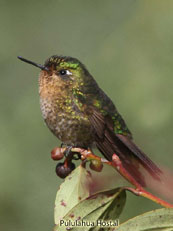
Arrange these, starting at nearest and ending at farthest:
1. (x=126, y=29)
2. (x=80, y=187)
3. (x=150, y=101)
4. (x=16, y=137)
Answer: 1. (x=80, y=187)
2. (x=150, y=101)
3. (x=126, y=29)
4. (x=16, y=137)

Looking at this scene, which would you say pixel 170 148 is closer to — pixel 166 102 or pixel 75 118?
pixel 166 102

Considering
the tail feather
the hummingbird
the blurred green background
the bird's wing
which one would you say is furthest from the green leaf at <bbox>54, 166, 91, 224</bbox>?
the blurred green background

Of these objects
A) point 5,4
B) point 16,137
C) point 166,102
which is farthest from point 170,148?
point 5,4

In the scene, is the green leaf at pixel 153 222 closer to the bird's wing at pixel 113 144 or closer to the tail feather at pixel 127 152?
the tail feather at pixel 127 152

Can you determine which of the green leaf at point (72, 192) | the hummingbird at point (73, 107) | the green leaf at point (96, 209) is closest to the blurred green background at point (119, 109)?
the hummingbird at point (73, 107)

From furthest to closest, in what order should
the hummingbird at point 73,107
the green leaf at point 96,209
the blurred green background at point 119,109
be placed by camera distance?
the blurred green background at point 119,109
the hummingbird at point 73,107
the green leaf at point 96,209

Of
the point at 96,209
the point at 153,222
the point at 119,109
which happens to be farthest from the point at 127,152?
the point at 119,109
